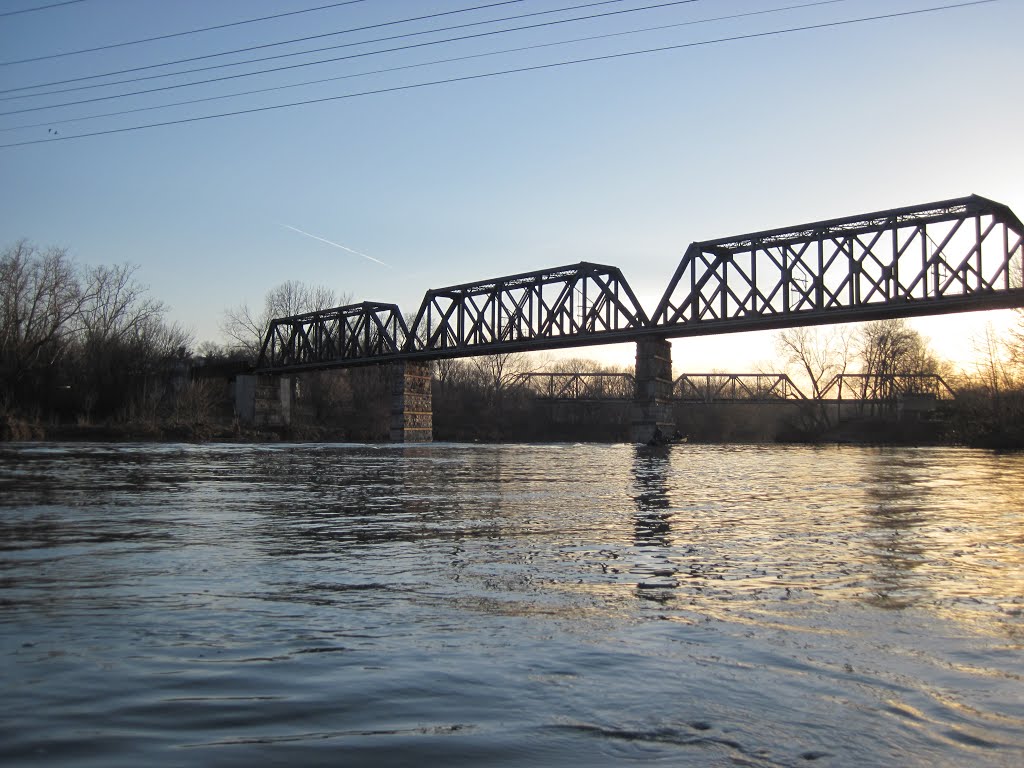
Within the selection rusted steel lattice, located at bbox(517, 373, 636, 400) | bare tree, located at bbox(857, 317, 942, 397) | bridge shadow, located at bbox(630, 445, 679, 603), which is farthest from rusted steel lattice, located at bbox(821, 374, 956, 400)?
bridge shadow, located at bbox(630, 445, 679, 603)

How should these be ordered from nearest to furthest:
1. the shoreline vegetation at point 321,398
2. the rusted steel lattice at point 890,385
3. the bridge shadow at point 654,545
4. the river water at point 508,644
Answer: the river water at point 508,644 → the bridge shadow at point 654,545 → the shoreline vegetation at point 321,398 → the rusted steel lattice at point 890,385

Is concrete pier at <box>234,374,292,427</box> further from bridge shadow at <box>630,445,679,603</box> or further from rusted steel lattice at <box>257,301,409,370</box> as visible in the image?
bridge shadow at <box>630,445,679,603</box>

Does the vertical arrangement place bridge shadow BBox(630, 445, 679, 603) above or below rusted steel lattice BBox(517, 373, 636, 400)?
below

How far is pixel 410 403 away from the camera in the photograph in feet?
243

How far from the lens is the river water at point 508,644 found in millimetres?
2871

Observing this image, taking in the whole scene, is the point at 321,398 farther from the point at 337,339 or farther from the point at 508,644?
the point at 508,644

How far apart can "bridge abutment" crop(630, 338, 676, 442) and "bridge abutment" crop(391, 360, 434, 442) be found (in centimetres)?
2464

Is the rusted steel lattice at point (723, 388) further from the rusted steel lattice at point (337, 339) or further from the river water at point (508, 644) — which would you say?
the river water at point (508, 644)

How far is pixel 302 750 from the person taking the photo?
276 cm

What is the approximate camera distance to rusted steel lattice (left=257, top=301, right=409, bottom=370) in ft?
261

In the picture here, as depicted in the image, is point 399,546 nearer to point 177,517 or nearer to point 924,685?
point 177,517

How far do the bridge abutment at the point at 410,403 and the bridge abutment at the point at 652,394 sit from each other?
24640 mm

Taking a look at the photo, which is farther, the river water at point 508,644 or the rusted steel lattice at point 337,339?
the rusted steel lattice at point 337,339

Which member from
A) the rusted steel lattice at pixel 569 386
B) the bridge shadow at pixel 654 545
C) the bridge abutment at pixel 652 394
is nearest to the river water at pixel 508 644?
the bridge shadow at pixel 654 545
